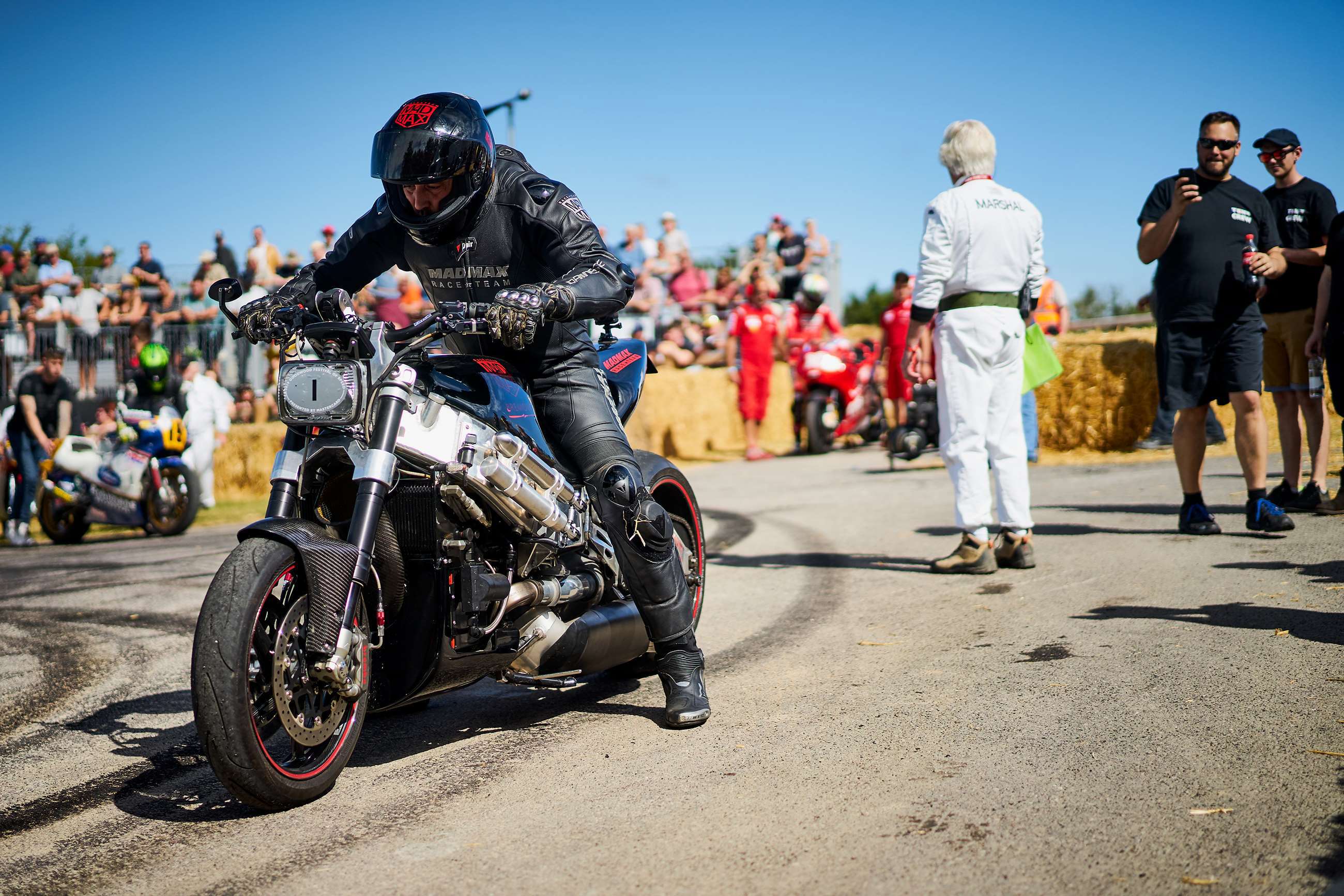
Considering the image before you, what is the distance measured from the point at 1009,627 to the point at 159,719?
3571 mm

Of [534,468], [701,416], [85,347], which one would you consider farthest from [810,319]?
[534,468]

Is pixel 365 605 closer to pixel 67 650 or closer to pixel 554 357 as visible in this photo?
pixel 554 357

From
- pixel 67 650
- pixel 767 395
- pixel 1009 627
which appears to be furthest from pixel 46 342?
pixel 1009 627

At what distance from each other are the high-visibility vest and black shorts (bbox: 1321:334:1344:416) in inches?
263

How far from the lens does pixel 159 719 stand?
4539 mm

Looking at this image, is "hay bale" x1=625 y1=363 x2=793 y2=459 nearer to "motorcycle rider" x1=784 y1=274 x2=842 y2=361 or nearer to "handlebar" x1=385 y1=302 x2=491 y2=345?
"motorcycle rider" x1=784 y1=274 x2=842 y2=361

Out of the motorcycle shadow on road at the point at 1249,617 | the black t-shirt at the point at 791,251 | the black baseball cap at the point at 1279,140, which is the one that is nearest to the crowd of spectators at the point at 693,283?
the black t-shirt at the point at 791,251

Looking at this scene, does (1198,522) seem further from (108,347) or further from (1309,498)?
Result: (108,347)

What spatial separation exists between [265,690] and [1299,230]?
776cm

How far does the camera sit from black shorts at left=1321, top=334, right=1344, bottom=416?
666cm

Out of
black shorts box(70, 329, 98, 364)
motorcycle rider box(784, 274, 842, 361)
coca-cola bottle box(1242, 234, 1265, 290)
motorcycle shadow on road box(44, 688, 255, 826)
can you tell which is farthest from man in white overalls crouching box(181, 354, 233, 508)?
coca-cola bottle box(1242, 234, 1265, 290)

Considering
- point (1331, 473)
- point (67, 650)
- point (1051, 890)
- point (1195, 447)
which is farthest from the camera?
point (1331, 473)

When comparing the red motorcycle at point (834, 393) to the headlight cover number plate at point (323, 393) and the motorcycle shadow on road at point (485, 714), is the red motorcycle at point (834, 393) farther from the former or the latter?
the headlight cover number plate at point (323, 393)

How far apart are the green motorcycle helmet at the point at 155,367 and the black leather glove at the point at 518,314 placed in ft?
33.3
